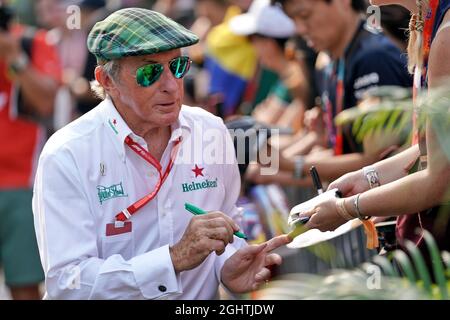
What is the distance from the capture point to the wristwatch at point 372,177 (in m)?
4.93

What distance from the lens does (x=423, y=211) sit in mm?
4727

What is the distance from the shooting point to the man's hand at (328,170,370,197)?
16.2ft

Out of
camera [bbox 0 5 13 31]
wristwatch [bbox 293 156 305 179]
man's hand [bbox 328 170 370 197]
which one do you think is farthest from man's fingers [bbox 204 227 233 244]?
camera [bbox 0 5 13 31]

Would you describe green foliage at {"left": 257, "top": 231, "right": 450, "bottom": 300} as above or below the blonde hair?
below

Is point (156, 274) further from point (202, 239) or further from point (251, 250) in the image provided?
point (251, 250)

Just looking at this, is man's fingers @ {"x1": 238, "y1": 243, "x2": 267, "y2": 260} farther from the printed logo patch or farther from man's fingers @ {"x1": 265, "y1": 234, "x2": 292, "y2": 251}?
the printed logo patch

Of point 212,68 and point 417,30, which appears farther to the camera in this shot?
point 212,68

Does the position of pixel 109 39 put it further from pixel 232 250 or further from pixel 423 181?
pixel 423 181

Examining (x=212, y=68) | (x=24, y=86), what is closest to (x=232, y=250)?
(x=24, y=86)

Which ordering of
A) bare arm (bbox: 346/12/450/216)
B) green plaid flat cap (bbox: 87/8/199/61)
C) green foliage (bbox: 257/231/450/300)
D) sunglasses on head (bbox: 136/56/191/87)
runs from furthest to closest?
sunglasses on head (bbox: 136/56/191/87) < green plaid flat cap (bbox: 87/8/199/61) < bare arm (bbox: 346/12/450/216) < green foliage (bbox: 257/231/450/300)

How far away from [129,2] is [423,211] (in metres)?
9.67

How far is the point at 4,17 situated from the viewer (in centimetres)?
860

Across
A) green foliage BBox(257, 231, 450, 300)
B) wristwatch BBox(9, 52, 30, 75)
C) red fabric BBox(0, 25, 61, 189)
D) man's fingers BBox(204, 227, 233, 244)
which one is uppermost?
wristwatch BBox(9, 52, 30, 75)

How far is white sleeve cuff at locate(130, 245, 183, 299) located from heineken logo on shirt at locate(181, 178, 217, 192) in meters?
0.33
